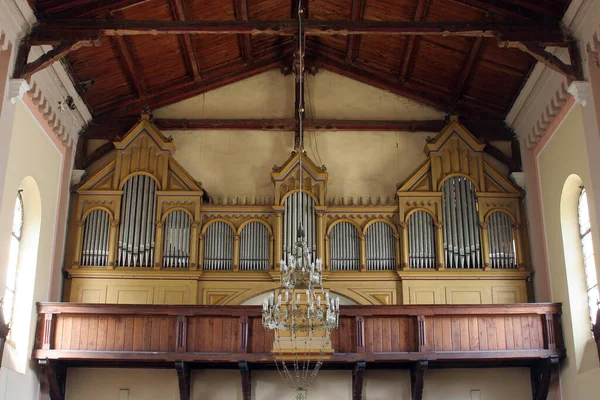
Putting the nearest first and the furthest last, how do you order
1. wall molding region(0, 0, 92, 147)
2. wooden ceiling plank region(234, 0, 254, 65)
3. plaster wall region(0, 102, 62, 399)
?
wall molding region(0, 0, 92, 147)
plaster wall region(0, 102, 62, 399)
wooden ceiling plank region(234, 0, 254, 65)

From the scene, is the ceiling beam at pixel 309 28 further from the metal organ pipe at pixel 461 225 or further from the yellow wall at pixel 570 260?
the metal organ pipe at pixel 461 225

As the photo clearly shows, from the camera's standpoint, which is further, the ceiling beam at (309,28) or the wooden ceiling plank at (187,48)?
the wooden ceiling plank at (187,48)

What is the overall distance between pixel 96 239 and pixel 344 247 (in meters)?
5.84

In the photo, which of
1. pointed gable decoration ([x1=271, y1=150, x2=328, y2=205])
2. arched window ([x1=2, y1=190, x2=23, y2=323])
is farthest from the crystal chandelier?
arched window ([x1=2, y1=190, x2=23, y2=323])

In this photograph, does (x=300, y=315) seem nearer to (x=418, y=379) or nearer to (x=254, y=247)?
(x=418, y=379)

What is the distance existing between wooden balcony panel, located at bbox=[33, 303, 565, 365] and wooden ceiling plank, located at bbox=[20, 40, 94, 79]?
4979mm

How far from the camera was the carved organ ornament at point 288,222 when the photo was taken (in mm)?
18719

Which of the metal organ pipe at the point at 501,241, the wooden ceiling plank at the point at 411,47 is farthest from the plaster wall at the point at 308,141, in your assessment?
the metal organ pipe at the point at 501,241

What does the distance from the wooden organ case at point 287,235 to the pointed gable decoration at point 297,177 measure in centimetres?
2

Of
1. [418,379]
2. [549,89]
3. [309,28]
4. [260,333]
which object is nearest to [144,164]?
[260,333]

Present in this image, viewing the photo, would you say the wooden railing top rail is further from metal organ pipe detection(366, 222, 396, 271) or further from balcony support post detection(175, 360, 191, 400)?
metal organ pipe detection(366, 222, 396, 271)

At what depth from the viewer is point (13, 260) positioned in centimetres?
1692

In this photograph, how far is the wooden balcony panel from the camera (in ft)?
54.8

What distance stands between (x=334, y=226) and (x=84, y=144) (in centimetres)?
661
